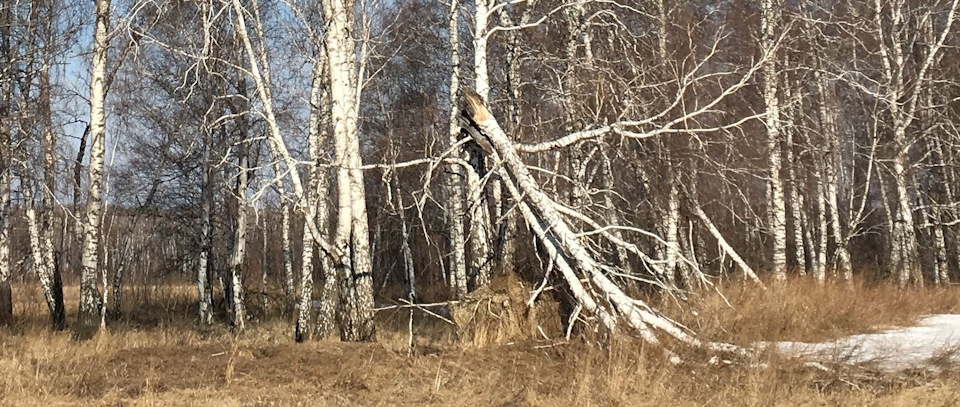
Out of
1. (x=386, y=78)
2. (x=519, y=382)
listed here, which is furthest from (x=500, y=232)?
(x=386, y=78)

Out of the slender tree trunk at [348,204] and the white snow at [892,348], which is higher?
the slender tree trunk at [348,204]

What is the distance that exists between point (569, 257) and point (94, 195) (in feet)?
27.0

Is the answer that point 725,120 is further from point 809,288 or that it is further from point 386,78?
point 386,78

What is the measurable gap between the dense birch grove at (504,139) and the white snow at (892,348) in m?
1.14

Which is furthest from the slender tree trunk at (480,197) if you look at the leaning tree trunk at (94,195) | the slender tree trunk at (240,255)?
the slender tree trunk at (240,255)

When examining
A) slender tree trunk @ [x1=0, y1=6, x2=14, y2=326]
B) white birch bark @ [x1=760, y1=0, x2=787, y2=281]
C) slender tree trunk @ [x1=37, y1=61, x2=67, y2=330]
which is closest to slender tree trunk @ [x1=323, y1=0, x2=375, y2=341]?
slender tree trunk @ [x1=0, y1=6, x2=14, y2=326]

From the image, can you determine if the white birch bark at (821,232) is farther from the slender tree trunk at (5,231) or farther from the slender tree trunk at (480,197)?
the slender tree trunk at (5,231)

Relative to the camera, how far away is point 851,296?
11078mm

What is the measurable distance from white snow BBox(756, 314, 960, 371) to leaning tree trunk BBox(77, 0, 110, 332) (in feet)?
33.5

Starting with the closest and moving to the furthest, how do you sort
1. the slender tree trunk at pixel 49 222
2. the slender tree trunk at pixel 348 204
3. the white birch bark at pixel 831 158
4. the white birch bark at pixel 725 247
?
the slender tree trunk at pixel 348 204
the white birch bark at pixel 725 247
the slender tree trunk at pixel 49 222
the white birch bark at pixel 831 158

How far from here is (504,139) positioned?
28.0ft

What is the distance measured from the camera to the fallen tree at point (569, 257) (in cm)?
734

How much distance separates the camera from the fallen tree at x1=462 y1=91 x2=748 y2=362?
734cm

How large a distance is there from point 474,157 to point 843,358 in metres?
4.88
